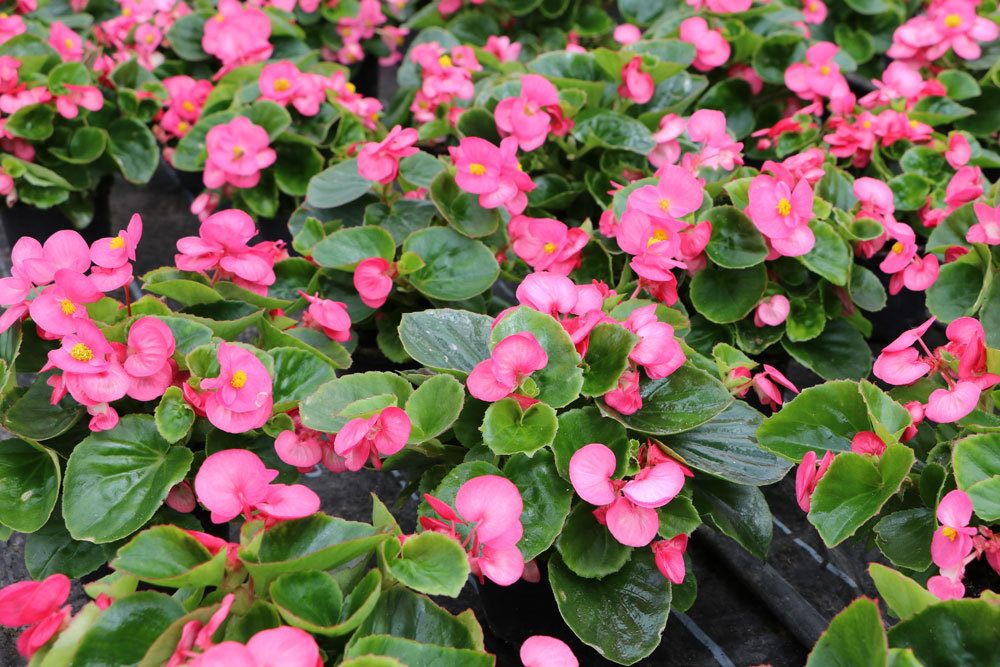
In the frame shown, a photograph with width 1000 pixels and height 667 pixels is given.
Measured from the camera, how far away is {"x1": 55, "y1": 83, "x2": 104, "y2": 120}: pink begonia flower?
1.53 metres

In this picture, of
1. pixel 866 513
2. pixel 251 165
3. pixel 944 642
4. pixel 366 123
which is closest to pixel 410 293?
pixel 251 165

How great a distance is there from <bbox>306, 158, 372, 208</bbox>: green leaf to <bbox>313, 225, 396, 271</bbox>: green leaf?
0.45 feet

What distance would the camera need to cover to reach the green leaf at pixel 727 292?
1.17m

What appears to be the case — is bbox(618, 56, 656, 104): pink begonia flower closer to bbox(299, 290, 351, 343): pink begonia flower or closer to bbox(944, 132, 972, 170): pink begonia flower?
bbox(944, 132, 972, 170): pink begonia flower

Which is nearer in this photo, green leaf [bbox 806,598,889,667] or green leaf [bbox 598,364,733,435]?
green leaf [bbox 806,598,889,667]

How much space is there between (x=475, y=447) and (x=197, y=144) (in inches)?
35.7

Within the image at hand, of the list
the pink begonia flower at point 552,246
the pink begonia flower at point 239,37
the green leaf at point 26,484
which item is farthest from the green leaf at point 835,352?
the pink begonia flower at point 239,37

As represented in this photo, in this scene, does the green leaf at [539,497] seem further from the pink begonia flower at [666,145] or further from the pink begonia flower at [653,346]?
the pink begonia flower at [666,145]

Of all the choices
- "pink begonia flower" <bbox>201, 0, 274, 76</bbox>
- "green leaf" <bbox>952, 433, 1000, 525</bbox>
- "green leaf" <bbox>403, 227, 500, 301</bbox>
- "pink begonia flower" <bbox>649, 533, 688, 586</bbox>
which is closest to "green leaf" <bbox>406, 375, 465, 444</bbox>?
"pink begonia flower" <bbox>649, 533, 688, 586</bbox>

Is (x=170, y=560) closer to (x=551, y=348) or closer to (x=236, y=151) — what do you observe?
(x=551, y=348)

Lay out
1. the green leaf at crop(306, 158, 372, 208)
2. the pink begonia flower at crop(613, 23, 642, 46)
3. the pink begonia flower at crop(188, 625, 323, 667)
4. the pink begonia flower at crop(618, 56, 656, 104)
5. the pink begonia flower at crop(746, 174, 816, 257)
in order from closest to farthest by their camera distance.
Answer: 1. the pink begonia flower at crop(188, 625, 323, 667)
2. the pink begonia flower at crop(746, 174, 816, 257)
3. the green leaf at crop(306, 158, 372, 208)
4. the pink begonia flower at crop(618, 56, 656, 104)
5. the pink begonia flower at crop(613, 23, 642, 46)

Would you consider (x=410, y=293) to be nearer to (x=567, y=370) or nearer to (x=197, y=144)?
(x=567, y=370)

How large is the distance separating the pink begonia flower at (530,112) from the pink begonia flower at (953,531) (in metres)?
0.70

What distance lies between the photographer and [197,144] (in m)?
1.54
